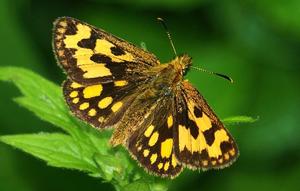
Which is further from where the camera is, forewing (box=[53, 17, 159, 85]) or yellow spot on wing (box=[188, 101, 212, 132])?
forewing (box=[53, 17, 159, 85])

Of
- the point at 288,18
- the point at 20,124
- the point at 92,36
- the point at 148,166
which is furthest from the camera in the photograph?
the point at 20,124

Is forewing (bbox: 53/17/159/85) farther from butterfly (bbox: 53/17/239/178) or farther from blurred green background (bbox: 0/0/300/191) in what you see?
blurred green background (bbox: 0/0/300/191)

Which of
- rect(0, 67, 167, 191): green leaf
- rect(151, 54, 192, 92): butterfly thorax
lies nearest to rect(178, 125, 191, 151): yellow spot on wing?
rect(0, 67, 167, 191): green leaf

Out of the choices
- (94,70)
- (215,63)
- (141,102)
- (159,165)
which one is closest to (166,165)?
(159,165)

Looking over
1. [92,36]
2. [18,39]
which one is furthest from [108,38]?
[18,39]

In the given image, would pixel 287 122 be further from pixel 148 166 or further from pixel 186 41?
pixel 148 166

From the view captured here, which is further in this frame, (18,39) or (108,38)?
(18,39)

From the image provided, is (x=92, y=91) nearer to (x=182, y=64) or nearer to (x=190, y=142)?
(x=182, y=64)

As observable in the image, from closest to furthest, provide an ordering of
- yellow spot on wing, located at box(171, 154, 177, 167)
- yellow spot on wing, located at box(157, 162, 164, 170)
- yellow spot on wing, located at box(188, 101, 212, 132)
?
yellow spot on wing, located at box(157, 162, 164, 170) < yellow spot on wing, located at box(171, 154, 177, 167) < yellow spot on wing, located at box(188, 101, 212, 132)
